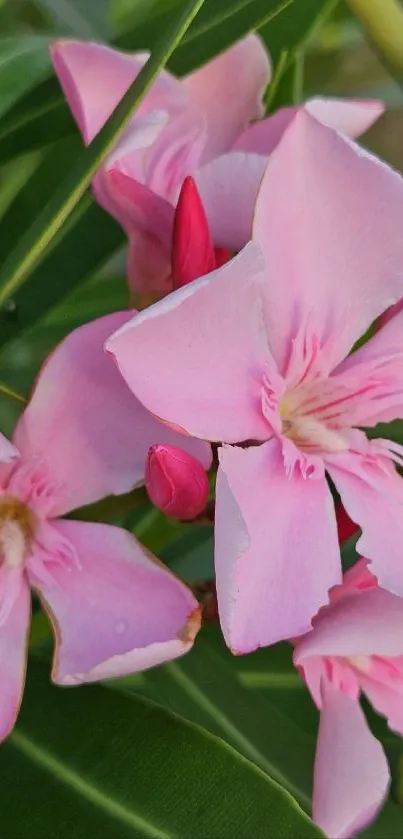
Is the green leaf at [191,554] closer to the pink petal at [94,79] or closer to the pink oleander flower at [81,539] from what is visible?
the pink oleander flower at [81,539]

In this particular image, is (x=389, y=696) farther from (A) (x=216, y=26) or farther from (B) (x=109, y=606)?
(A) (x=216, y=26)

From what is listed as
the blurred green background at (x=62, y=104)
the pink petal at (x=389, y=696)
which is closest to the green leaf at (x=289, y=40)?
the blurred green background at (x=62, y=104)

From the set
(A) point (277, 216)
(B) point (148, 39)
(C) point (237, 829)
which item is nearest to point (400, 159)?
(B) point (148, 39)

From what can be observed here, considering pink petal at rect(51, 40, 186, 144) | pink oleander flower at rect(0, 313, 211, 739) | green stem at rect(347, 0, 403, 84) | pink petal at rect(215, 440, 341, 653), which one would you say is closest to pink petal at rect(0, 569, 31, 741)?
pink oleander flower at rect(0, 313, 211, 739)

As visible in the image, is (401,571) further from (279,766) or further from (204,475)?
(279,766)

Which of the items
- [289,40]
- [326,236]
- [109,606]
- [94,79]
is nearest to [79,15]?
[289,40]
